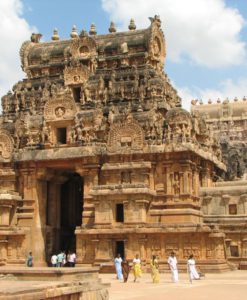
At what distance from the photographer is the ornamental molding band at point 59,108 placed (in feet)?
130

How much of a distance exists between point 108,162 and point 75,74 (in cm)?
873

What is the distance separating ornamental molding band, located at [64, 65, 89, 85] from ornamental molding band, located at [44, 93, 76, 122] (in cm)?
225

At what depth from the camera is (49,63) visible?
45.6 meters

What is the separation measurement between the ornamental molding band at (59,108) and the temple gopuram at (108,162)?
78mm

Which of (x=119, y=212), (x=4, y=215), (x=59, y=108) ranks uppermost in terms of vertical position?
(x=59, y=108)

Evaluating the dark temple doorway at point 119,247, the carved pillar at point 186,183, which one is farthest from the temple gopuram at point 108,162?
the carved pillar at point 186,183

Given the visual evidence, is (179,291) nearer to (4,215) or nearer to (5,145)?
(4,215)

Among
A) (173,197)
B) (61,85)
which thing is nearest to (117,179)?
(173,197)

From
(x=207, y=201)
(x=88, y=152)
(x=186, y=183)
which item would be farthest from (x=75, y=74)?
(x=207, y=201)

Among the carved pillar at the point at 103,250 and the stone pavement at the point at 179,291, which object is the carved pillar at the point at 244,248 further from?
the stone pavement at the point at 179,291

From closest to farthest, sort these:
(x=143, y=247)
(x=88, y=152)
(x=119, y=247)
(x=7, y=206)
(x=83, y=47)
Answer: (x=143, y=247), (x=119, y=247), (x=88, y=152), (x=7, y=206), (x=83, y=47)

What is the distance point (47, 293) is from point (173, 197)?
23983 mm

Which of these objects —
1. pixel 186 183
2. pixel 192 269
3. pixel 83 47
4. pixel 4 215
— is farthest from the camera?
pixel 83 47

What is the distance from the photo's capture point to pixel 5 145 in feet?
133
